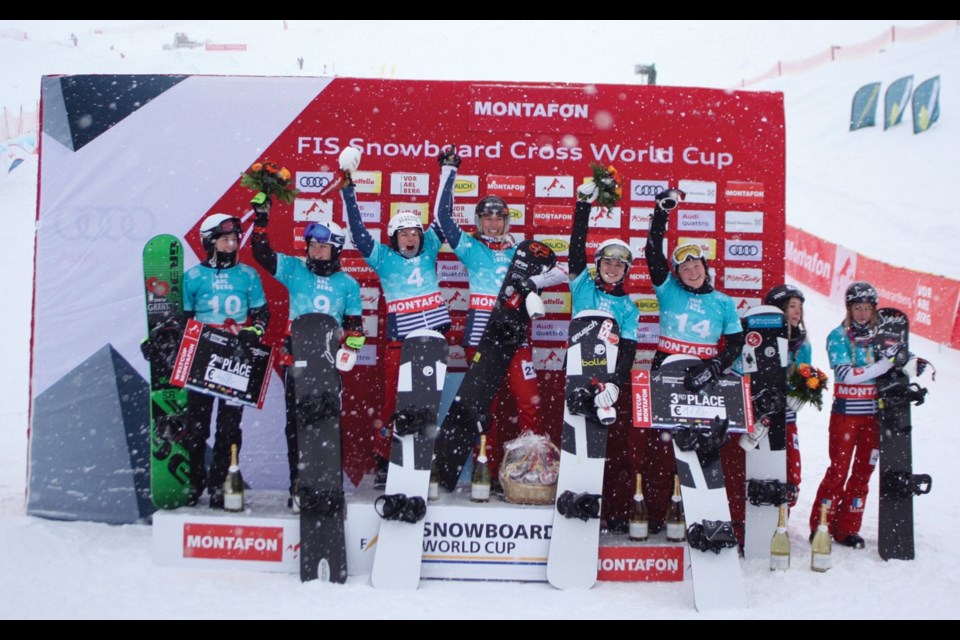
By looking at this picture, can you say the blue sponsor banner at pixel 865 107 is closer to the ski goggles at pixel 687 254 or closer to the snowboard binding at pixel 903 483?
the snowboard binding at pixel 903 483

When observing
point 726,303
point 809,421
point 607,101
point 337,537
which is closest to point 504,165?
point 607,101

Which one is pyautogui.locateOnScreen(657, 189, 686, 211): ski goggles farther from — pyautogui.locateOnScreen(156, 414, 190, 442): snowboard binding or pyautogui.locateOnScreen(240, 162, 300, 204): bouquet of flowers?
pyautogui.locateOnScreen(156, 414, 190, 442): snowboard binding

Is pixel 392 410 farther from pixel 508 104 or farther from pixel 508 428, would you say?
A: pixel 508 104

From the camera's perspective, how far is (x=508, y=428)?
594 cm

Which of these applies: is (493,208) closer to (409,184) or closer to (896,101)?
(409,184)

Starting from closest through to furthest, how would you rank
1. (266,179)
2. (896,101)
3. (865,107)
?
(266,179)
(896,101)
(865,107)

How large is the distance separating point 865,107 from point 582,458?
2541cm

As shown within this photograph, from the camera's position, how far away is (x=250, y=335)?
5172 millimetres

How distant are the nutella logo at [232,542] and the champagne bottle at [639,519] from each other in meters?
2.02

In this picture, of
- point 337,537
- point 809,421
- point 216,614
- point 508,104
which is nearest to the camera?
point 216,614

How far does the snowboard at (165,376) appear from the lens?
514 centimetres

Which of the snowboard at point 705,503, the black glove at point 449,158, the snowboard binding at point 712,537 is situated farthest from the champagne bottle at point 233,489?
the snowboard binding at point 712,537

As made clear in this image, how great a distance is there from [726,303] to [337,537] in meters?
2.64

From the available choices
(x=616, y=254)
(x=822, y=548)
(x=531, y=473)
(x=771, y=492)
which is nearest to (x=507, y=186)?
(x=616, y=254)
